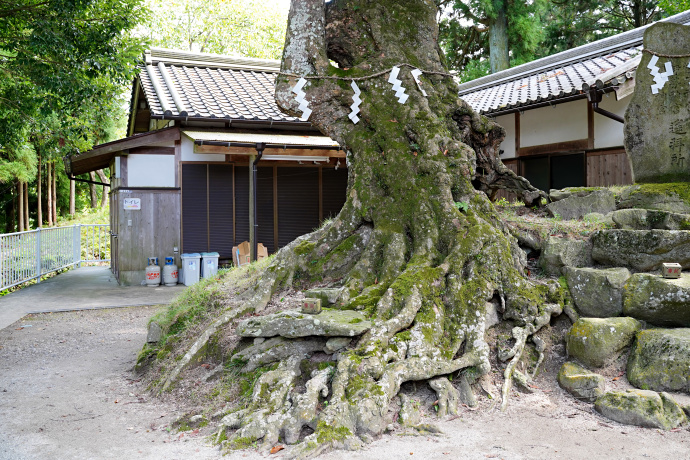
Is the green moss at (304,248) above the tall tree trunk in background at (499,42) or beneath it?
beneath

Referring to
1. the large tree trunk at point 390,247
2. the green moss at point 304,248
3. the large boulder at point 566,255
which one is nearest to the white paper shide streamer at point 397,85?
the large tree trunk at point 390,247

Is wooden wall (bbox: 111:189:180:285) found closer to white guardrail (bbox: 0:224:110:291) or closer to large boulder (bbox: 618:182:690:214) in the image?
white guardrail (bbox: 0:224:110:291)

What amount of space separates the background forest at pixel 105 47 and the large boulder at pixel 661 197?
3.85m

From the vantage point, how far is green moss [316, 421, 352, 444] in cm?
385

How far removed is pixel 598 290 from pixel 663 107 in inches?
112

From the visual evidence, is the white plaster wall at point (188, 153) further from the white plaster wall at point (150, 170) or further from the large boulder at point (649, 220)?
the large boulder at point (649, 220)

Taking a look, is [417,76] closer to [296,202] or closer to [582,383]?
[582,383]

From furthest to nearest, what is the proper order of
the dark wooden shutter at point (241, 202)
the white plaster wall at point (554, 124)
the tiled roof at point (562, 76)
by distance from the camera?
the dark wooden shutter at point (241, 202) → the white plaster wall at point (554, 124) → the tiled roof at point (562, 76)

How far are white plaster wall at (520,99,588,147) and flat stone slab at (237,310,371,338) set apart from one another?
818cm

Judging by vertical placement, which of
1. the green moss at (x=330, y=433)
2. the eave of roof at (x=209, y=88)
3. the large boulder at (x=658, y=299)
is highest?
the eave of roof at (x=209, y=88)

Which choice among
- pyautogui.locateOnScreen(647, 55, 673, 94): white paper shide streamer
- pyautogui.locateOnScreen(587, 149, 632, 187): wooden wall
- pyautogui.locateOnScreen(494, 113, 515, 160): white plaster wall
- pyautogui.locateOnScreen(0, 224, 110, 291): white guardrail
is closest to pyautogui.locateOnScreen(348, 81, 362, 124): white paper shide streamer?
pyautogui.locateOnScreen(647, 55, 673, 94): white paper shide streamer

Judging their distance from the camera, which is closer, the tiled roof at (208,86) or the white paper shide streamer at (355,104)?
the white paper shide streamer at (355,104)

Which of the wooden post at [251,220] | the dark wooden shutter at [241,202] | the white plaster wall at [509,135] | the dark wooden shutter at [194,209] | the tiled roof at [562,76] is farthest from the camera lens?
the dark wooden shutter at [241,202]

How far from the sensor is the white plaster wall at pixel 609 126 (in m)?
10.2
